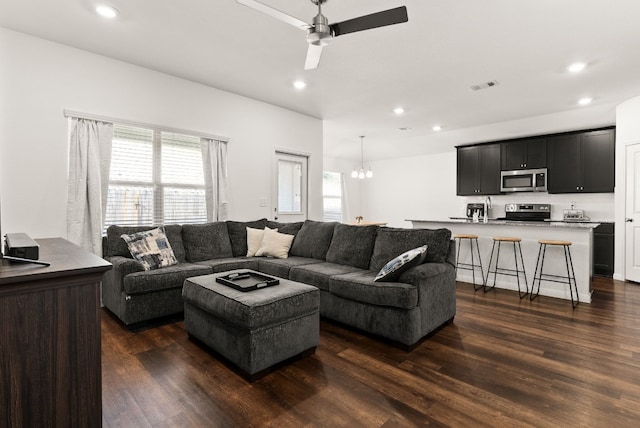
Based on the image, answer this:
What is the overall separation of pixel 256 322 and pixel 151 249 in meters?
1.92

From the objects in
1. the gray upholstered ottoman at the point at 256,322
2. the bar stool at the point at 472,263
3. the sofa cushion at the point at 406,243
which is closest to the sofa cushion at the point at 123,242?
the gray upholstered ottoman at the point at 256,322

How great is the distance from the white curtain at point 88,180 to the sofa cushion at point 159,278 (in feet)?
3.06

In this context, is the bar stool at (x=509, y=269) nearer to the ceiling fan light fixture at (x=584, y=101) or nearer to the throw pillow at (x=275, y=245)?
the ceiling fan light fixture at (x=584, y=101)

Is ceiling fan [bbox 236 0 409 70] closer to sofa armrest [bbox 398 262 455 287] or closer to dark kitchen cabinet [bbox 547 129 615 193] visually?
sofa armrest [bbox 398 262 455 287]

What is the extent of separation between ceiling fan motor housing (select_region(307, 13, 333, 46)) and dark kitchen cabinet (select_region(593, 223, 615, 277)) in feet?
19.0

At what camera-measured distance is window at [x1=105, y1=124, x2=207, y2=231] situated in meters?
3.83

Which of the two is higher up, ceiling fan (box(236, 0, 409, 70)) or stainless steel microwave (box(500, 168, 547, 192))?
ceiling fan (box(236, 0, 409, 70))

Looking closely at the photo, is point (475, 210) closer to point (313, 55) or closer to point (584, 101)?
point (584, 101)

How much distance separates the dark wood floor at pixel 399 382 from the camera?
5.80ft

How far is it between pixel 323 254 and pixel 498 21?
115 inches

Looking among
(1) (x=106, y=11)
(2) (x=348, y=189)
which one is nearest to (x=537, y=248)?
(1) (x=106, y=11)

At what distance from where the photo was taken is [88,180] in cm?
354

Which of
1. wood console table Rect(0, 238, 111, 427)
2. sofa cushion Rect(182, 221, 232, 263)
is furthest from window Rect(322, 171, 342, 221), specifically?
wood console table Rect(0, 238, 111, 427)

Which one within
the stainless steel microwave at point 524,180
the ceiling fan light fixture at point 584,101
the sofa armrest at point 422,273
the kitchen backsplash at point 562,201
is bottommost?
the sofa armrest at point 422,273
